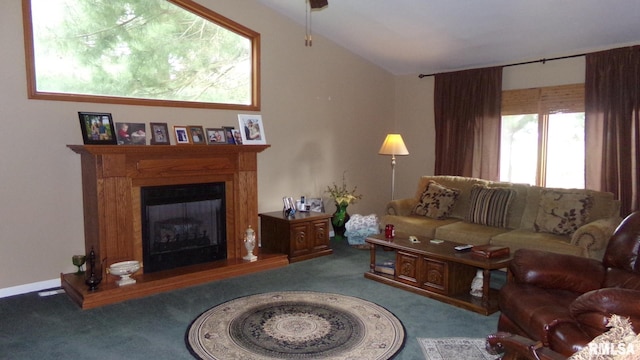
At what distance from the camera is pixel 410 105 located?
22.1 feet

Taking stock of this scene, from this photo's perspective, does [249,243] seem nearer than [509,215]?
Yes

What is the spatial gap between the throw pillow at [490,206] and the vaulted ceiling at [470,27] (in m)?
1.67

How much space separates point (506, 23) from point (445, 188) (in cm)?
192

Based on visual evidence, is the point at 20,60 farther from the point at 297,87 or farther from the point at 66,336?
the point at 297,87

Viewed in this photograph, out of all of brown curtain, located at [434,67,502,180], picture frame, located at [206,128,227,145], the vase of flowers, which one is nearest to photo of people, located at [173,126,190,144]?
picture frame, located at [206,128,227,145]

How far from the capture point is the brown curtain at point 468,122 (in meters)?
5.68

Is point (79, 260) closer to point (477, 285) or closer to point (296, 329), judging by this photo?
point (296, 329)

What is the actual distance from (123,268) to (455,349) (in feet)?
8.83

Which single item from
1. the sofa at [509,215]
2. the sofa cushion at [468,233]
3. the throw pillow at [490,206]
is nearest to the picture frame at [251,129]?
the sofa at [509,215]

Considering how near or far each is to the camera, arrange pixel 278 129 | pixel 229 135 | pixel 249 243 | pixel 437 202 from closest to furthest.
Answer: pixel 249 243 < pixel 229 135 < pixel 437 202 < pixel 278 129

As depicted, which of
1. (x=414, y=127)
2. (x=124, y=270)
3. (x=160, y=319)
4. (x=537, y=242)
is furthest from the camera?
(x=414, y=127)

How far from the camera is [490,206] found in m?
4.89

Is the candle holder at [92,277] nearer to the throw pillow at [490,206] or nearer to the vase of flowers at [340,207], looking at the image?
the vase of flowers at [340,207]

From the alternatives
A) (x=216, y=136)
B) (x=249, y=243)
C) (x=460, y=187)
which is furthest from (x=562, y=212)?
(x=216, y=136)
